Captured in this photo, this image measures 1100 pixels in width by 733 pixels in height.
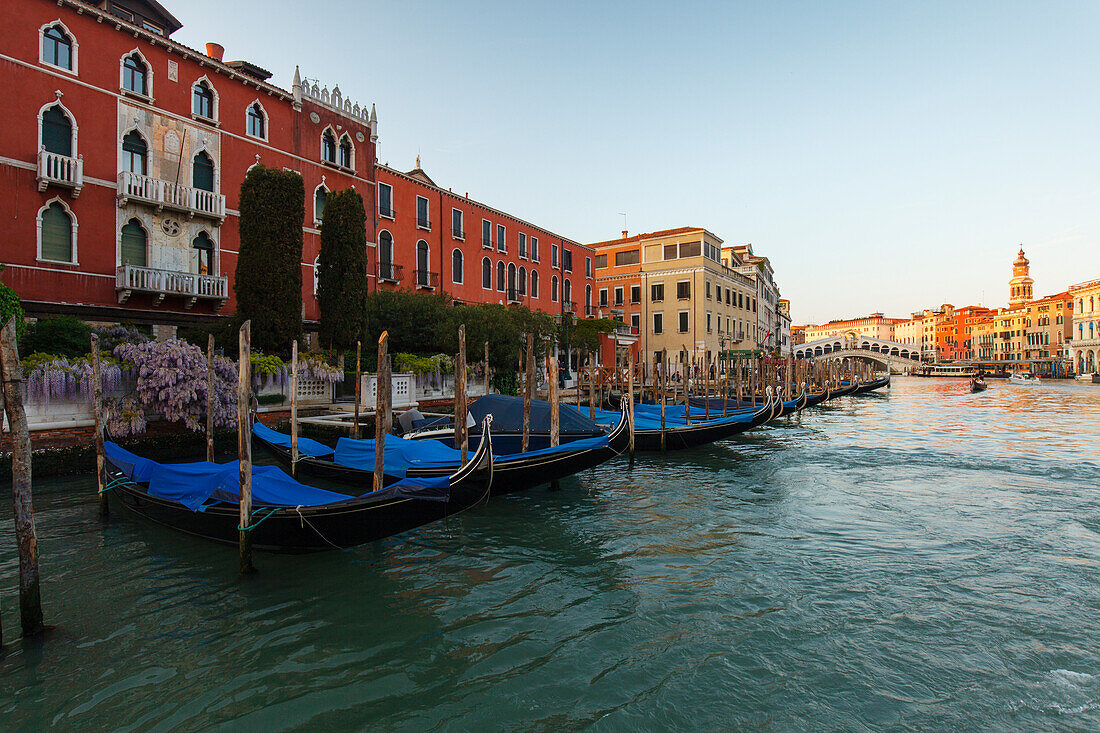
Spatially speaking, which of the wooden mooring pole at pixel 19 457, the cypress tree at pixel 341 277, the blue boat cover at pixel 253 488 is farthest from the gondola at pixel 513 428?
the wooden mooring pole at pixel 19 457

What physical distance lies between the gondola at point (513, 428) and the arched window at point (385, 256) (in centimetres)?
979

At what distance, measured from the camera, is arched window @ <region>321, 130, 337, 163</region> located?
18469 millimetres

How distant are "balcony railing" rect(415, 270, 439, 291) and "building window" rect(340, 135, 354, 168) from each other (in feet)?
13.6

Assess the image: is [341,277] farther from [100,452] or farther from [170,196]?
[100,452]

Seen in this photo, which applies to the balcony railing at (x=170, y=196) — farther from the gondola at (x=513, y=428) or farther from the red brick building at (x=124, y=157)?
the gondola at (x=513, y=428)

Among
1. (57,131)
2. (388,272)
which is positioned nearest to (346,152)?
(388,272)

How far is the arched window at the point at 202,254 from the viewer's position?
15281 millimetres

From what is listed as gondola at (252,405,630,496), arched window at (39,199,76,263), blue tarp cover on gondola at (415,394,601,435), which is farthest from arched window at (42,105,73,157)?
blue tarp cover on gondola at (415,394,601,435)

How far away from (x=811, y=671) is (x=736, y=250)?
49.5 m

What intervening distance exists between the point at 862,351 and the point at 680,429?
182 ft

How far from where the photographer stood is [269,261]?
14.0 metres

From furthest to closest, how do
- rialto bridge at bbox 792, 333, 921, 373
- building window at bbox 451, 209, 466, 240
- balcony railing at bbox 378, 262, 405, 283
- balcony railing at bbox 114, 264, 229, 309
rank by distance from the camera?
rialto bridge at bbox 792, 333, 921, 373 → building window at bbox 451, 209, 466, 240 → balcony railing at bbox 378, 262, 405, 283 → balcony railing at bbox 114, 264, 229, 309

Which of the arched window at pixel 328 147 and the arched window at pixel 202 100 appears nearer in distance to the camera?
the arched window at pixel 202 100

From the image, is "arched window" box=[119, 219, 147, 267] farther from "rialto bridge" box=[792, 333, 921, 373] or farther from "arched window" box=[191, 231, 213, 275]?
"rialto bridge" box=[792, 333, 921, 373]
